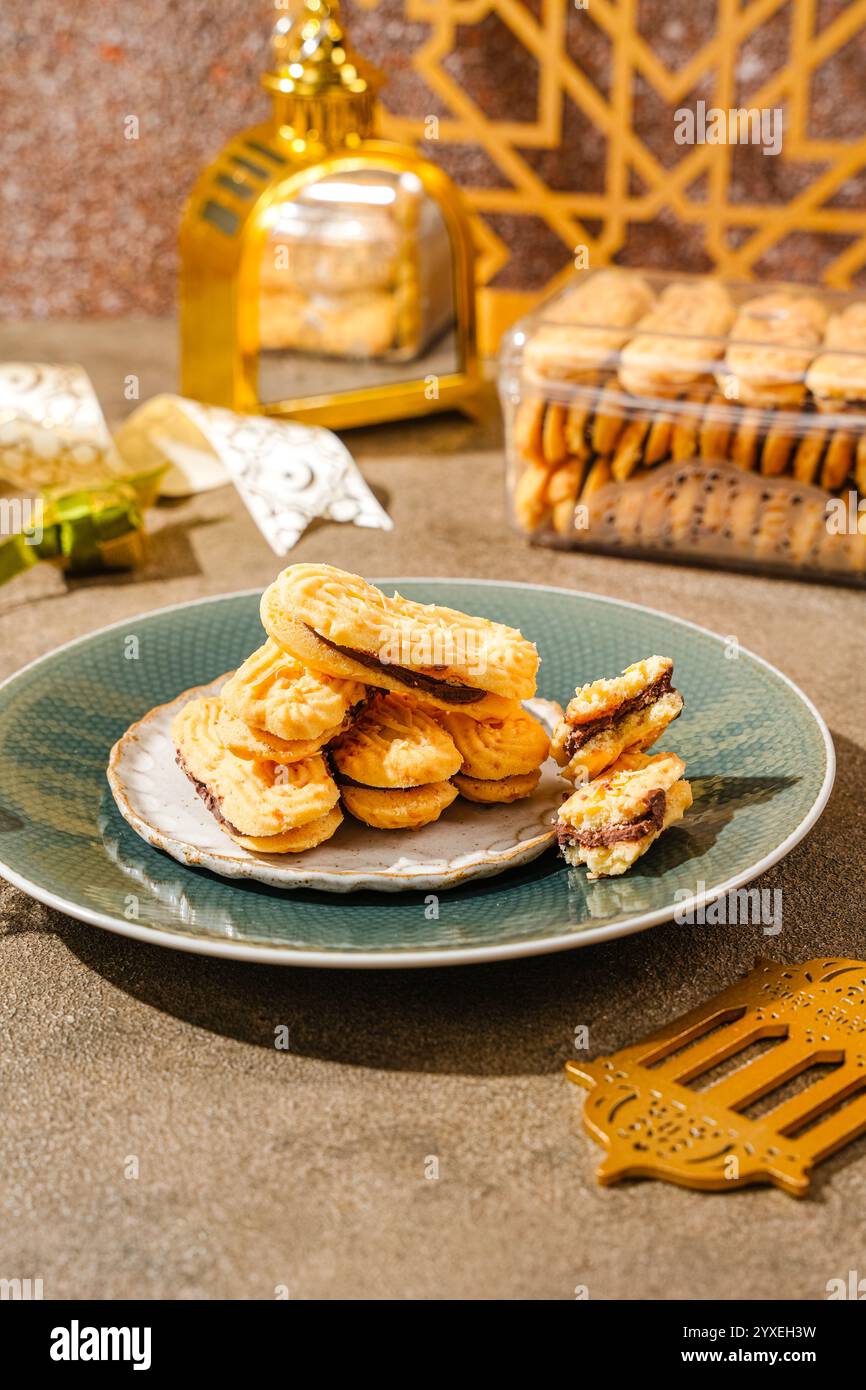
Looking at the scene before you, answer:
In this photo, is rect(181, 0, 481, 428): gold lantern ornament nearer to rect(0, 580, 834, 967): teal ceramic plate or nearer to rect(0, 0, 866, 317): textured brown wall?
rect(0, 0, 866, 317): textured brown wall

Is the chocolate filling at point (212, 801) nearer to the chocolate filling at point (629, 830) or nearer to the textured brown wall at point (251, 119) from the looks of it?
the chocolate filling at point (629, 830)

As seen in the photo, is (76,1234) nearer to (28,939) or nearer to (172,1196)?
(172,1196)

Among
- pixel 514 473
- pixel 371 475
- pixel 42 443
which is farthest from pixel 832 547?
pixel 42 443

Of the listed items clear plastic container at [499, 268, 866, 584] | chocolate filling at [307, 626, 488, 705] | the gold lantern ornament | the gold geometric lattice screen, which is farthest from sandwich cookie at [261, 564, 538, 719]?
the gold geometric lattice screen

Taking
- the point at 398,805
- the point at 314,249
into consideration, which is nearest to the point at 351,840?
the point at 398,805

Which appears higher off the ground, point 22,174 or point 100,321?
point 22,174
